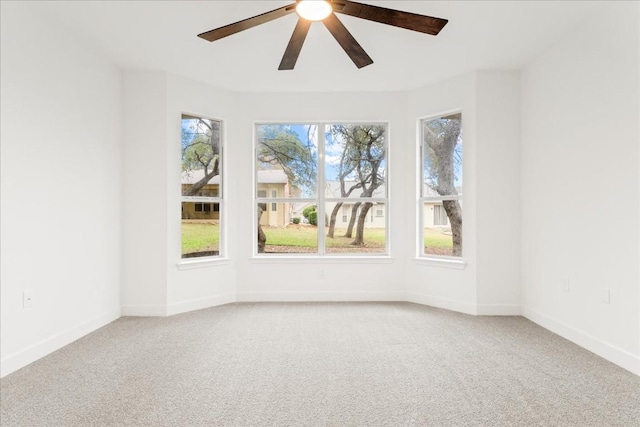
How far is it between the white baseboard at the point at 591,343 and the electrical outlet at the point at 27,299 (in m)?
4.42

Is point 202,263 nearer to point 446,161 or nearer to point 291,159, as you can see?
point 291,159

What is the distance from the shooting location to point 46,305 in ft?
10.2

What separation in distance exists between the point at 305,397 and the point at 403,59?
10.7 ft

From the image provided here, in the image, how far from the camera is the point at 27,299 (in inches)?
114

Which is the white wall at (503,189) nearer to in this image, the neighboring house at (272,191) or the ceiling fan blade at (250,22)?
the neighboring house at (272,191)

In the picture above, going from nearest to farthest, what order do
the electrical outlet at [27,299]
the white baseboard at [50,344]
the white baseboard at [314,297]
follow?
the white baseboard at [50,344]
the electrical outlet at [27,299]
the white baseboard at [314,297]

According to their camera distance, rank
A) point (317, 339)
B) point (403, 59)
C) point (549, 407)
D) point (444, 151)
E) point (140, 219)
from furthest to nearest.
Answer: point (444, 151), point (140, 219), point (403, 59), point (317, 339), point (549, 407)

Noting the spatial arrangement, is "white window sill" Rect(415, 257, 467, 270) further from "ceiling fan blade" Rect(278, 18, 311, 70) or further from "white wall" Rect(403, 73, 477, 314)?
"ceiling fan blade" Rect(278, 18, 311, 70)

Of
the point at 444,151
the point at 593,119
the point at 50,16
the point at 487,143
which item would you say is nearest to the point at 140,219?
the point at 50,16

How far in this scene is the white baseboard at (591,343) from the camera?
2724 millimetres

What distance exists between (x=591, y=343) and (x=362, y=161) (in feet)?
10.2

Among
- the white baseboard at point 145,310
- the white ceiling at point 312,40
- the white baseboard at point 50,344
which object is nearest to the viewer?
the white baseboard at point 50,344

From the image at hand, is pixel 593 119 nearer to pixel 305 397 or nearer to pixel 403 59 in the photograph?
pixel 403 59

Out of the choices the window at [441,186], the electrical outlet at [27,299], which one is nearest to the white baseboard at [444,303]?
the window at [441,186]
